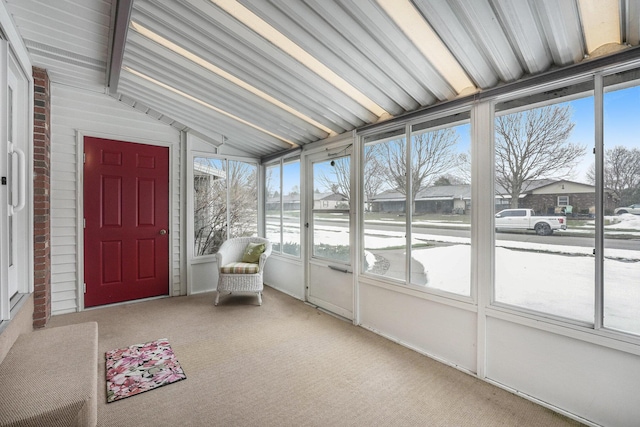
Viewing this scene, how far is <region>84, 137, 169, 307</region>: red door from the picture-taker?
382 cm

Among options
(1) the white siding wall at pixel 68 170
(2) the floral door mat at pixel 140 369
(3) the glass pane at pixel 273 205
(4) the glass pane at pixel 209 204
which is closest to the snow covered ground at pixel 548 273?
(2) the floral door mat at pixel 140 369

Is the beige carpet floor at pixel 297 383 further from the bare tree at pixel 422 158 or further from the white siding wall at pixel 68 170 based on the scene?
the bare tree at pixel 422 158

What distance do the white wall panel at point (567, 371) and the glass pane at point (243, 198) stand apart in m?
3.90

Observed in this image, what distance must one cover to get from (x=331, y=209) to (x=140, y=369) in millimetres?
2542

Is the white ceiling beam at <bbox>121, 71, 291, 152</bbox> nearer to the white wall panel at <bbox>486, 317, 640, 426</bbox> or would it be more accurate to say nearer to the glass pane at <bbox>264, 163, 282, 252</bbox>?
the glass pane at <bbox>264, 163, 282, 252</bbox>

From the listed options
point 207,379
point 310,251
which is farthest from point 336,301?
point 207,379

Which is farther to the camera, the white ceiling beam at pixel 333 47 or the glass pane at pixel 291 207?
the glass pane at pixel 291 207

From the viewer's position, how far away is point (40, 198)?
313 cm

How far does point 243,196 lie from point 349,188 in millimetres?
2270

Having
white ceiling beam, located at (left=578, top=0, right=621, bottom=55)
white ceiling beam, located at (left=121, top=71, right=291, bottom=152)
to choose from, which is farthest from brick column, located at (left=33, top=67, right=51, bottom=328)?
white ceiling beam, located at (left=578, top=0, right=621, bottom=55)

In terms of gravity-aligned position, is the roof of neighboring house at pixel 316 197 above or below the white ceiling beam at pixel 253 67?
below

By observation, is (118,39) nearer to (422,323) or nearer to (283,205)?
(283,205)

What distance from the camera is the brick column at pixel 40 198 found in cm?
307

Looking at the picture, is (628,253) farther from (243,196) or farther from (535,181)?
(243,196)
